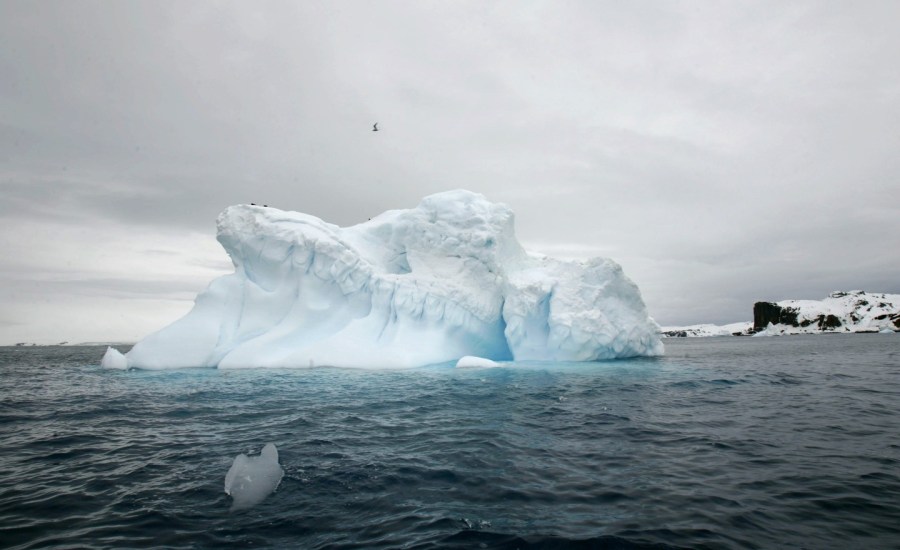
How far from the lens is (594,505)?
18.0ft

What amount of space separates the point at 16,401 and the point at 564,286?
24212 mm

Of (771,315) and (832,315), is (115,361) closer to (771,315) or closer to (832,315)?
(771,315)

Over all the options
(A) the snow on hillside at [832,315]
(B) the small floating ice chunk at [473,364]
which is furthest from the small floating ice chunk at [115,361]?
(A) the snow on hillside at [832,315]

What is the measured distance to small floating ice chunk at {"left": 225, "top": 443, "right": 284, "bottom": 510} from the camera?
5.71 meters

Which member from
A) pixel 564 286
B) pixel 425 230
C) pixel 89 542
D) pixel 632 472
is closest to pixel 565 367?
pixel 564 286

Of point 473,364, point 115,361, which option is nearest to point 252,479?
point 473,364

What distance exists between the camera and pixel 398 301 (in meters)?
24.9

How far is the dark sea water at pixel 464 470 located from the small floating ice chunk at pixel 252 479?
18 cm

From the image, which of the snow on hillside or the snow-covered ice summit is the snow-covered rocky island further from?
the snow-covered ice summit

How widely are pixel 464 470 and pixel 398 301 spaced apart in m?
18.4

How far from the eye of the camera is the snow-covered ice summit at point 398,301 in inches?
909

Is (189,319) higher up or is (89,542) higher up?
(189,319)

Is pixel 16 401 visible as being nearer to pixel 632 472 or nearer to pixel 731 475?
pixel 632 472

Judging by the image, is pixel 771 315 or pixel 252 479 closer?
pixel 252 479
